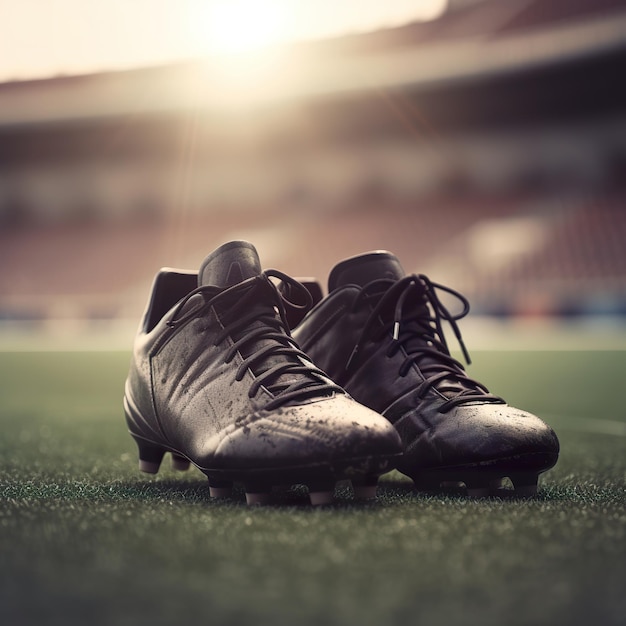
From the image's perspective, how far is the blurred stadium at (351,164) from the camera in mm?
12023

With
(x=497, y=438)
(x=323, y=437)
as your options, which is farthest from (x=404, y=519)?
(x=497, y=438)

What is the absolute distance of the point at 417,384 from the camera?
121 centimetres

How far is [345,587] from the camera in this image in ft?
2.08

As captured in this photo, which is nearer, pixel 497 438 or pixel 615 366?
pixel 497 438

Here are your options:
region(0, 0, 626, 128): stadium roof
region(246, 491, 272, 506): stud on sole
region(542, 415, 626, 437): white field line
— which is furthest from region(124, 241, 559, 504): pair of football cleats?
region(0, 0, 626, 128): stadium roof

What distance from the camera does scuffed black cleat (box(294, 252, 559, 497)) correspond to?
108 centimetres

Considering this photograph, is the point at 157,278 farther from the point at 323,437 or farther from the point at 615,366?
the point at 615,366

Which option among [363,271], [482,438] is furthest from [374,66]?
[482,438]

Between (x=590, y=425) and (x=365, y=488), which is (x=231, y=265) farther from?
(x=590, y=425)

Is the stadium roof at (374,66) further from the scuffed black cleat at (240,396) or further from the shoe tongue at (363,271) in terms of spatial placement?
the scuffed black cleat at (240,396)

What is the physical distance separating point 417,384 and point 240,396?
30 centimetres

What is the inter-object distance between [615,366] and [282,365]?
17.9 feet

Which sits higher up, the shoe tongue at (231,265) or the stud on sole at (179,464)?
the shoe tongue at (231,265)

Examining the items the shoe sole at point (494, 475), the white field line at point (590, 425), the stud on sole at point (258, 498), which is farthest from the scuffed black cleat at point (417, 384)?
the white field line at point (590, 425)
